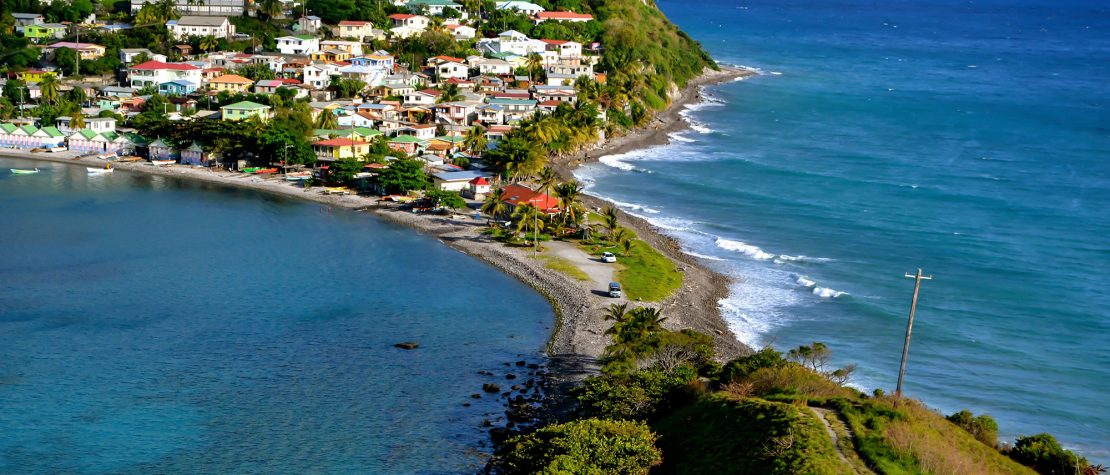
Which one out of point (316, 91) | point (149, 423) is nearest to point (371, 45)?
point (316, 91)

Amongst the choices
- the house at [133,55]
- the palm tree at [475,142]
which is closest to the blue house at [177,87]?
the house at [133,55]

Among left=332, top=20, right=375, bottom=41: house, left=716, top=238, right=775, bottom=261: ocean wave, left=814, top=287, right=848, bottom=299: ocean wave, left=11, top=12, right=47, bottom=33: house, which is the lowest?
left=814, top=287, right=848, bottom=299: ocean wave

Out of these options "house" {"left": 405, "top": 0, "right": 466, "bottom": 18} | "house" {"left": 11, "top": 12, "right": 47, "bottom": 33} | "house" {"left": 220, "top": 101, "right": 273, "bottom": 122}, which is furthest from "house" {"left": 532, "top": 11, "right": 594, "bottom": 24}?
"house" {"left": 11, "top": 12, "right": 47, "bottom": 33}

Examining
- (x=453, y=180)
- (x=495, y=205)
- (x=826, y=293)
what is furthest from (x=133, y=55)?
(x=826, y=293)

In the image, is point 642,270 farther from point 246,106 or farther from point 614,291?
point 246,106

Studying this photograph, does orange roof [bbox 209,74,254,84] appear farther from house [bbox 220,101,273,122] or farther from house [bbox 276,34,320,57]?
house [bbox 276,34,320,57]

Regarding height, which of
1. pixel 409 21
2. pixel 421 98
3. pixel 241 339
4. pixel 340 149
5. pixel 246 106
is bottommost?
pixel 241 339

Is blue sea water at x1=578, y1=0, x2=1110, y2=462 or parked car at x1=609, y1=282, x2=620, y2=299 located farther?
parked car at x1=609, y1=282, x2=620, y2=299
